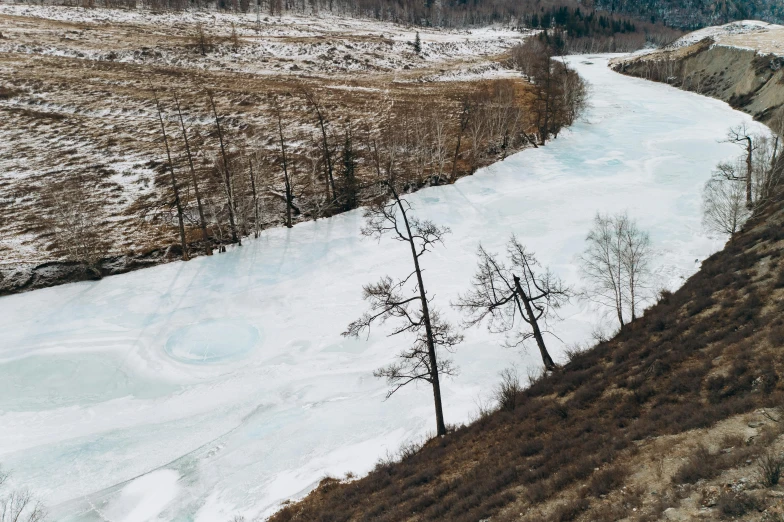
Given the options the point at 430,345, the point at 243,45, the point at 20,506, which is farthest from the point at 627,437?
the point at 243,45

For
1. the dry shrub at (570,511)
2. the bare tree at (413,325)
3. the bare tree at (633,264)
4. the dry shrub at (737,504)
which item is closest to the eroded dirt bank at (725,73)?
the bare tree at (633,264)

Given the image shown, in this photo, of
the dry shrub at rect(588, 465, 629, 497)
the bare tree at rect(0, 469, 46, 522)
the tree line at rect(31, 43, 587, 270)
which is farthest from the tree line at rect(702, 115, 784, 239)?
the bare tree at rect(0, 469, 46, 522)

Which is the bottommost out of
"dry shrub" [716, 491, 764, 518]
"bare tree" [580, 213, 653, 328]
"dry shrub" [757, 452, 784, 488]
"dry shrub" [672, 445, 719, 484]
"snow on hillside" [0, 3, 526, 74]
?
"bare tree" [580, 213, 653, 328]

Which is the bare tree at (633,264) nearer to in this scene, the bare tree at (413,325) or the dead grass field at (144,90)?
the bare tree at (413,325)

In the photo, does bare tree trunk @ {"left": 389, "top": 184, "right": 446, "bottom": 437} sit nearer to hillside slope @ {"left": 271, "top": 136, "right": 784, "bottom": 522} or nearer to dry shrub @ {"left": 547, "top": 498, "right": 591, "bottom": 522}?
hillside slope @ {"left": 271, "top": 136, "right": 784, "bottom": 522}

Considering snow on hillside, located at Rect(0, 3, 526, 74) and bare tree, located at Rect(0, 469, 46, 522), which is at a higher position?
snow on hillside, located at Rect(0, 3, 526, 74)

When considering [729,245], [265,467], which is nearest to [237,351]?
[265,467]
